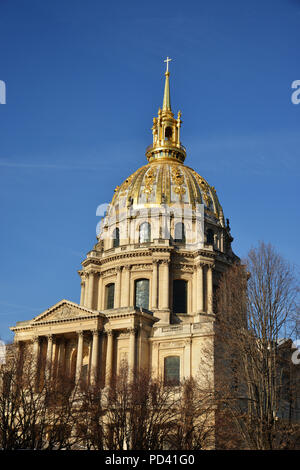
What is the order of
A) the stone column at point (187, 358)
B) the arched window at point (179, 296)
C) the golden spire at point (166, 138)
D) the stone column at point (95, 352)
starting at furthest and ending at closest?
the golden spire at point (166, 138) < the arched window at point (179, 296) < the stone column at point (95, 352) < the stone column at point (187, 358)

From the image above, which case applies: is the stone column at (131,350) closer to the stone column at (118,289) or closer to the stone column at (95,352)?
the stone column at (95,352)

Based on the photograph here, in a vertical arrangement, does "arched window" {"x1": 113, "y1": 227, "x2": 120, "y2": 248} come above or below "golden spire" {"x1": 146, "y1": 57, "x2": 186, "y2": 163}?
below

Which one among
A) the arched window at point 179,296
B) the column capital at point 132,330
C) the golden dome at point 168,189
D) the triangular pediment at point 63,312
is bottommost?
the column capital at point 132,330

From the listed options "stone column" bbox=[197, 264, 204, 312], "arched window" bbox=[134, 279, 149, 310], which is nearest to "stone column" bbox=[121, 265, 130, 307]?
"arched window" bbox=[134, 279, 149, 310]

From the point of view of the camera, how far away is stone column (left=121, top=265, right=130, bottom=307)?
250 feet

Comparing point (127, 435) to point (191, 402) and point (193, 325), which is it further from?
point (193, 325)

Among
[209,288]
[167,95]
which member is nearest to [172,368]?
[209,288]

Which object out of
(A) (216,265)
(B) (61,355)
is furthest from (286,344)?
(A) (216,265)

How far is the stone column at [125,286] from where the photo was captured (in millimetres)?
76250

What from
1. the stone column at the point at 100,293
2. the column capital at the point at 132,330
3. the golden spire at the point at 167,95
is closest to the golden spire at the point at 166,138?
the golden spire at the point at 167,95

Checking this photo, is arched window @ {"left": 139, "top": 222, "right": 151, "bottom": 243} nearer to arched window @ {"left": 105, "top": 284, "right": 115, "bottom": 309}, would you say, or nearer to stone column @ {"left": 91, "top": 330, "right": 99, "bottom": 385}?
arched window @ {"left": 105, "top": 284, "right": 115, "bottom": 309}

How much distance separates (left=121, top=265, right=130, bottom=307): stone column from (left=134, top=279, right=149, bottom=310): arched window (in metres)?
1.12

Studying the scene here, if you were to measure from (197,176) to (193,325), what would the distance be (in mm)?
29475

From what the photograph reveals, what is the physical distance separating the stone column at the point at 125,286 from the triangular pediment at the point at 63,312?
9232 millimetres
